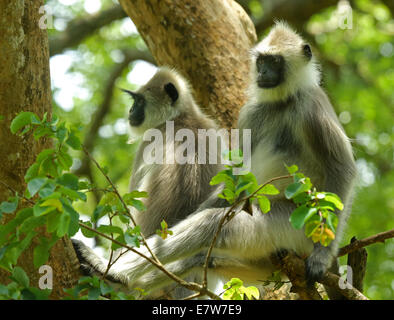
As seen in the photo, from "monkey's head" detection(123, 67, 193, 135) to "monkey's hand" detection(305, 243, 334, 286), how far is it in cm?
243

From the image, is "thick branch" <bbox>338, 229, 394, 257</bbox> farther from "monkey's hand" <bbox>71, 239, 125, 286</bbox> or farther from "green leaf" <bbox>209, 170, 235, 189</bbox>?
"monkey's hand" <bbox>71, 239, 125, 286</bbox>

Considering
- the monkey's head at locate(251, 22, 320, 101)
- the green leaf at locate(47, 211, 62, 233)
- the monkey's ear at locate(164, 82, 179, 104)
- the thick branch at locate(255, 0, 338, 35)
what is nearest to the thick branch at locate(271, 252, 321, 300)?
the monkey's head at locate(251, 22, 320, 101)

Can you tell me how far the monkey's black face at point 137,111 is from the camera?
19.5 ft

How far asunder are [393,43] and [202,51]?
7384mm

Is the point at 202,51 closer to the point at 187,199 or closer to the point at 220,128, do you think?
the point at 220,128

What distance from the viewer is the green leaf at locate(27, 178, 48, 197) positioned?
2365mm

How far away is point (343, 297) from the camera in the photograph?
13.1ft

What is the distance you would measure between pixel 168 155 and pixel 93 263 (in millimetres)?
1414

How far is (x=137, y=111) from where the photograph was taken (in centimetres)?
598

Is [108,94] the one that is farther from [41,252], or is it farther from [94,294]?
[94,294]

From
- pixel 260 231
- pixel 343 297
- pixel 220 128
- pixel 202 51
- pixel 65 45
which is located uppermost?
pixel 65 45

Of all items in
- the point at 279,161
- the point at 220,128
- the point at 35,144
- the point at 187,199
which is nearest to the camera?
the point at 35,144
